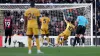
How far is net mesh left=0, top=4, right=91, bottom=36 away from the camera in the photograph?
91.0ft

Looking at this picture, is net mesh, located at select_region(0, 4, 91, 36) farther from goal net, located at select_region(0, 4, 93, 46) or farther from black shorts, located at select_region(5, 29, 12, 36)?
black shorts, located at select_region(5, 29, 12, 36)

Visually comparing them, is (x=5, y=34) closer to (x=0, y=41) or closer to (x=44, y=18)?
(x=0, y=41)

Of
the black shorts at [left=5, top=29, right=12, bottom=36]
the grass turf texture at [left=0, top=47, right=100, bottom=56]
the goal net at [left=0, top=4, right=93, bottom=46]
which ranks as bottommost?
the grass turf texture at [left=0, top=47, right=100, bottom=56]

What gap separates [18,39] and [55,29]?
3037mm

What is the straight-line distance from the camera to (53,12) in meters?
28.3

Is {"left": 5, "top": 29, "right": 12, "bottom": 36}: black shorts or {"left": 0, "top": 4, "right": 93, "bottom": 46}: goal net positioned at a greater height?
{"left": 0, "top": 4, "right": 93, "bottom": 46}: goal net

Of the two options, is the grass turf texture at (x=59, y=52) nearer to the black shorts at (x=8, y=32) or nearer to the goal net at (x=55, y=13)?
the black shorts at (x=8, y=32)

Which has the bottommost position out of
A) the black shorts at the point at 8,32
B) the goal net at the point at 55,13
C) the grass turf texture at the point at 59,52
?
the grass turf texture at the point at 59,52

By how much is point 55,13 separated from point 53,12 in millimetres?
169

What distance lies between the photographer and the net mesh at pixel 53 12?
91.0 feet

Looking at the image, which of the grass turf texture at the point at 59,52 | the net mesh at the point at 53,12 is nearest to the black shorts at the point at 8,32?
the net mesh at the point at 53,12

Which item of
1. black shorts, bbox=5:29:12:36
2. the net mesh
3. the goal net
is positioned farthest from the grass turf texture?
the net mesh

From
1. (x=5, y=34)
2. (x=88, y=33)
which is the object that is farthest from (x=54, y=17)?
(x=5, y=34)

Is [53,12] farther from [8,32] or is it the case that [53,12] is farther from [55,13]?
[8,32]
